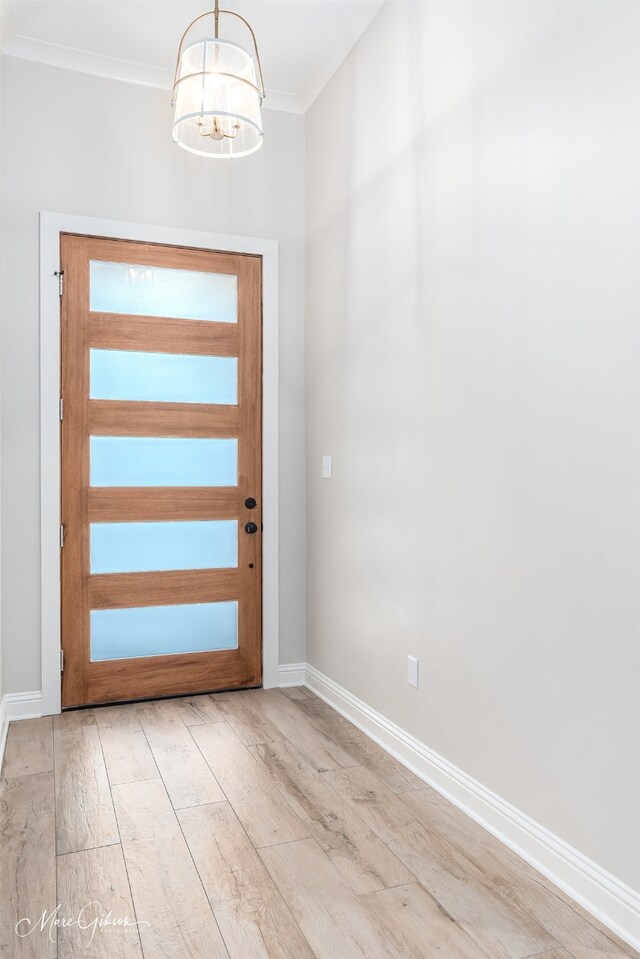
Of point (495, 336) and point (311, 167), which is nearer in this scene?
point (495, 336)

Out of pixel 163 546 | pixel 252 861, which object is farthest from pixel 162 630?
pixel 252 861

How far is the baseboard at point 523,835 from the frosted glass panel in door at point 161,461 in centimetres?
138

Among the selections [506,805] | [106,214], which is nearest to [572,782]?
[506,805]

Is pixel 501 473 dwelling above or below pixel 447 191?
below

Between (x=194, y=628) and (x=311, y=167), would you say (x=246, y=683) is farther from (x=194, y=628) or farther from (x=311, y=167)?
(x=311, y=167)

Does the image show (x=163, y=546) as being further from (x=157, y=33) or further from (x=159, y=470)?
(x=157, y=33)

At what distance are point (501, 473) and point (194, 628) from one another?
201cm

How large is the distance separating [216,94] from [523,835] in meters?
2.53

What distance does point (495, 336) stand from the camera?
84.1 inches

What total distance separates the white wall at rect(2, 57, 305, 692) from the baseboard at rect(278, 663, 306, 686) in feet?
0.14

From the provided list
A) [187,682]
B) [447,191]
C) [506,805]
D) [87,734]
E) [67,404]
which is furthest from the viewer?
[187,682]

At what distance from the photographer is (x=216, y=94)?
7.63 ft

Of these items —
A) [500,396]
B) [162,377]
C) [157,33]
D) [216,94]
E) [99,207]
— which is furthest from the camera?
[162,377]

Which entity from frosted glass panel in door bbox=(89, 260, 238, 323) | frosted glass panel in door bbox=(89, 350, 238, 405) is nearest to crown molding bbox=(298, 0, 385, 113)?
frosted glass panel in door bbox=(89, 260, 238, 323)
